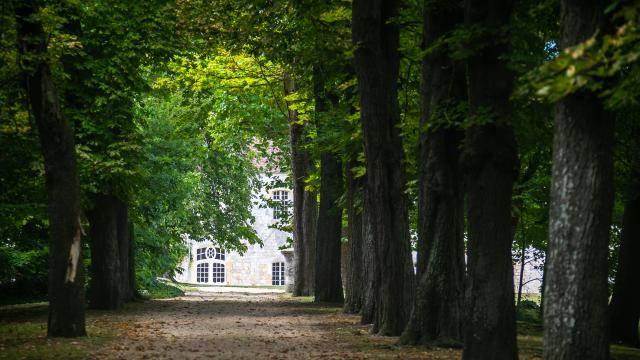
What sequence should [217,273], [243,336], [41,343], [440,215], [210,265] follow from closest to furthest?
1. [440,215]
2. [41,343]
3. [243,336]
4. [217,273]
5. [210,265]

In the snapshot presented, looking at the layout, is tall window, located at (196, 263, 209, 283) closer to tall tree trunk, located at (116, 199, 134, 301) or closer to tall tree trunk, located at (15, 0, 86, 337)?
tall tree trunk, located at (116, 199, 134, 301)

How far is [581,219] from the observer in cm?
848

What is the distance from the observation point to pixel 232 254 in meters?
69.0

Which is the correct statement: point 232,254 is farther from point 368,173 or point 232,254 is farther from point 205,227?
point 368,173

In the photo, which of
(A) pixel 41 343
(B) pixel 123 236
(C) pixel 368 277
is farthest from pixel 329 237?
(A) pixel 41 343

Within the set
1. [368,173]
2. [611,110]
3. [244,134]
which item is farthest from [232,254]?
[611,110]

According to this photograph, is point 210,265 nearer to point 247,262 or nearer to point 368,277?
point 247,262

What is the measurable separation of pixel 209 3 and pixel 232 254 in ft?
145

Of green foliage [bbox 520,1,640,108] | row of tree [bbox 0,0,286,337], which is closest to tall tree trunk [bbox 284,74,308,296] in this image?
row of tree [bbox 0,0,286,337]

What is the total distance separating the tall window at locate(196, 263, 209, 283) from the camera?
2751 inches

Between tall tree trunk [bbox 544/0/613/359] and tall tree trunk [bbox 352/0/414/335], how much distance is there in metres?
9.14

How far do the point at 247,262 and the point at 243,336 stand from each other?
5097cm

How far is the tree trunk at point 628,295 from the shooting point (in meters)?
19.0

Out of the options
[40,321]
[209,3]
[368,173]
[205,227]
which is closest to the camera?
[368,173]
